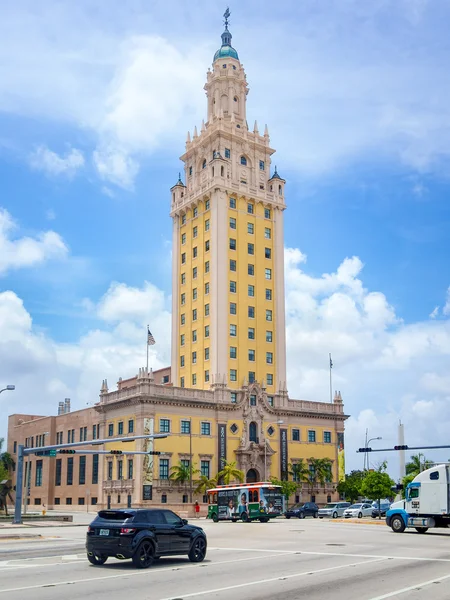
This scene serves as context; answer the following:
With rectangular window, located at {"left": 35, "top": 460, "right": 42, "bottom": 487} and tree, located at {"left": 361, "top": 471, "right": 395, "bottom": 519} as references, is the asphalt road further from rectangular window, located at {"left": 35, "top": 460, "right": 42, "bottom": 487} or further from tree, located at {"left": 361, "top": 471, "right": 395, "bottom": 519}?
rectangular window, located at {"left": 35, "top": 460, "right": 42, "bottom": 487}

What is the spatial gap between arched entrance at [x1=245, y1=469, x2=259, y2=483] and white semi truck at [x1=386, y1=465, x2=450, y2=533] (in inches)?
1738

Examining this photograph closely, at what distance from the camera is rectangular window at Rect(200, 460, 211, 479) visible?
253 ft

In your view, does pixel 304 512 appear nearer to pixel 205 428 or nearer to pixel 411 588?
pixel 205 428

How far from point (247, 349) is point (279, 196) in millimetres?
21519

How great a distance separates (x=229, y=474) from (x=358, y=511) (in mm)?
15506

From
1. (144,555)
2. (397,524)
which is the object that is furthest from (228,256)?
(144,555)

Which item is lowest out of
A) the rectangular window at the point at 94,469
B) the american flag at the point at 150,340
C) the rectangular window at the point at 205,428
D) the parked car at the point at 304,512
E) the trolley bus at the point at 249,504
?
the parked car at the point at 304,512

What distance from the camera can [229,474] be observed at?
253ft

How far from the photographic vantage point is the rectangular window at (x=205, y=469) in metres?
77.1

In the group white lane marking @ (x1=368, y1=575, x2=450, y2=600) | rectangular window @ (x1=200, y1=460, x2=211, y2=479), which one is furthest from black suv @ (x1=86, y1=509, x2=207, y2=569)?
rectangular window @ (x1=200, y1=460, x2=211, y2=479)

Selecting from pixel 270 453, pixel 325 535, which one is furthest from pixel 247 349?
pixel 325 535

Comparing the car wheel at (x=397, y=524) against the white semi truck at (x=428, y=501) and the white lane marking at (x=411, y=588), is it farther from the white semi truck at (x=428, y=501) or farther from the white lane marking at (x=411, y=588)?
the white lane marking at (x=411, y=588)

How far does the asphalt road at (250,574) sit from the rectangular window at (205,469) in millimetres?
47830

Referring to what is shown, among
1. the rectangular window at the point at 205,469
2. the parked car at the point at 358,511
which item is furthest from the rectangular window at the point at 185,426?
the parked car at the point at 358,511
